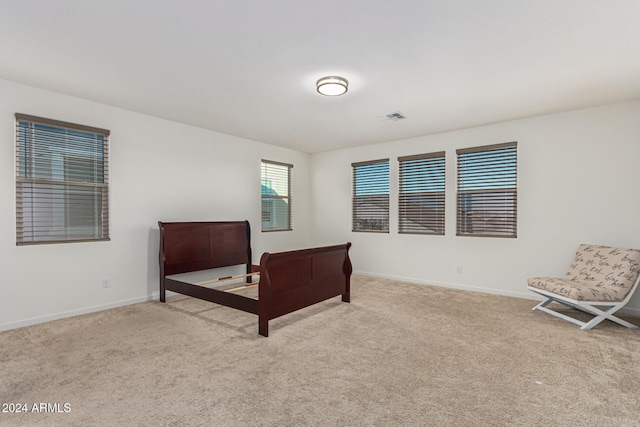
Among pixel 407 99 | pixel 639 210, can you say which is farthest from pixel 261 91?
pixel 639 210

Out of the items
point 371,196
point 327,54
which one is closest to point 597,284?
point 371,196

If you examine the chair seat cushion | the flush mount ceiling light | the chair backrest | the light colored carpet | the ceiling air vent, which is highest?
the ceiling air vent

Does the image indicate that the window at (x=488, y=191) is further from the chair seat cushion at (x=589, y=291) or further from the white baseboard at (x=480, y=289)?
the chair seat cushion at (x=589, y=291)

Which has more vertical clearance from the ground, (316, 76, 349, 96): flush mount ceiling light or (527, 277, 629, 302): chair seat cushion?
(316, 76, 349, 96): flush mount ceiling light

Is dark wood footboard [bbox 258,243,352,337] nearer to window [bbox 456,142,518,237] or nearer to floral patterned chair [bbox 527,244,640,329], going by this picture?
window [bbox 456,142,518,237]

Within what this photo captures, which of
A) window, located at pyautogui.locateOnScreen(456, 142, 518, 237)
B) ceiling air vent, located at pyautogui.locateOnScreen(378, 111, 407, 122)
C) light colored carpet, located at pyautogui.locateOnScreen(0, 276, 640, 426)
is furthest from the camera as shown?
window, located at pyautogui.locateOnScreen(456, 142, 518, 237)

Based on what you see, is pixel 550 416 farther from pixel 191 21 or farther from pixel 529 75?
pixel 191 21

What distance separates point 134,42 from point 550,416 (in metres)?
3.79

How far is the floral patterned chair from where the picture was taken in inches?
129

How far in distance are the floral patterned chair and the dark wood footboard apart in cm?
226

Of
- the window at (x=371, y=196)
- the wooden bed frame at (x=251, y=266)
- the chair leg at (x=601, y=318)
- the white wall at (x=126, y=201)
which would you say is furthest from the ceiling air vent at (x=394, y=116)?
the chair leg at (x=601, y=318)

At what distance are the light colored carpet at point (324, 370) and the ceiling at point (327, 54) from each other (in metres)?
2.49

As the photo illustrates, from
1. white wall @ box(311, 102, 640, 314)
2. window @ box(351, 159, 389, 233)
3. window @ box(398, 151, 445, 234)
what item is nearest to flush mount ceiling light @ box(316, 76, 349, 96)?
white wall @ box(311, 102, 640, 314)

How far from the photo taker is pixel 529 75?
309 cm
